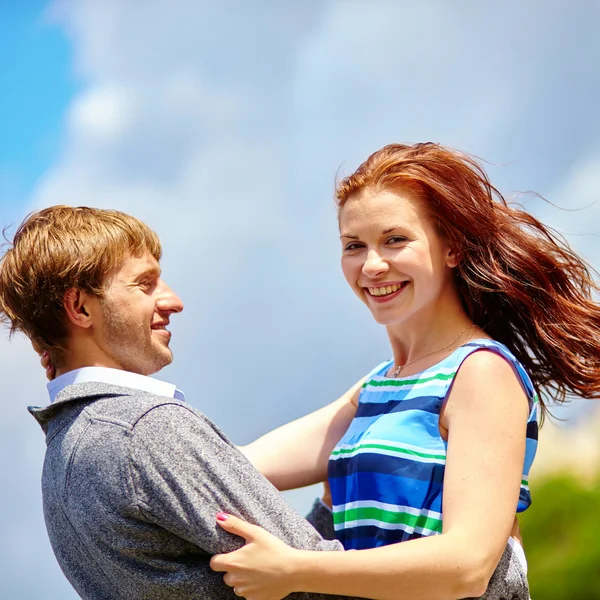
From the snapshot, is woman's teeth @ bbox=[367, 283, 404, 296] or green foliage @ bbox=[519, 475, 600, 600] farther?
green foliage @ bbox=[519, 475, 600, 600]

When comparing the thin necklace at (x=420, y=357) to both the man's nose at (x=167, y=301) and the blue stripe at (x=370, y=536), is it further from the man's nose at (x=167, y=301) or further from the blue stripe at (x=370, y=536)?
the man's nose at (x=167, y=301)

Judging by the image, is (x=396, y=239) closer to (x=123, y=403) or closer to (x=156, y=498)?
(x=123, y=403)

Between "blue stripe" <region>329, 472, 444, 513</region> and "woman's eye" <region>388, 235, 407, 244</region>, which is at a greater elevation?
"woman's eye" <region>388, 235, 407, 244</region>

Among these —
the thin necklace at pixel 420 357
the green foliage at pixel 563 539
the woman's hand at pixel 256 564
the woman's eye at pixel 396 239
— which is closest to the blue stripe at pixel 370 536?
the woman's hand at pixel 256 564

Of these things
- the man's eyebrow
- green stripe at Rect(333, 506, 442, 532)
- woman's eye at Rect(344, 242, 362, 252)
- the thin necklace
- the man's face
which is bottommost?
green stripe at Rect(333, 506, 442, 532)

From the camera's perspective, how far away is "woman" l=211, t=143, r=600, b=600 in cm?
245

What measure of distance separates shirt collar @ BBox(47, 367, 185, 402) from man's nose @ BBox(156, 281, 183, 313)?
0.96 feet

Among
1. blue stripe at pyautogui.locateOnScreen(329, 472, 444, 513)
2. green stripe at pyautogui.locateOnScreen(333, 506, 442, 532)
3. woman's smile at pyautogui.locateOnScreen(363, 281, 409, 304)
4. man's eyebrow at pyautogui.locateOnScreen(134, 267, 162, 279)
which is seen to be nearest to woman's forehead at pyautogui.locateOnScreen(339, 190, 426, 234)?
woman's smile at pyautogui.locateOnScreen(363, 281, 409, 304)

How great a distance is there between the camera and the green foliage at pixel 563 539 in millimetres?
8836

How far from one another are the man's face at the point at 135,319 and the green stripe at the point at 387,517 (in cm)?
80

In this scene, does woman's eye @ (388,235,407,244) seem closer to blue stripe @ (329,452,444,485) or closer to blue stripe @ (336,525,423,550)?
blue stripe @ (329,452,444,485)

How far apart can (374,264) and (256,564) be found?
1.03 meters

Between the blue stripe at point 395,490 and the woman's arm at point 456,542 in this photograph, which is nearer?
the woman's arm at point 456,542

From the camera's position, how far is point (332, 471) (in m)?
3.02
